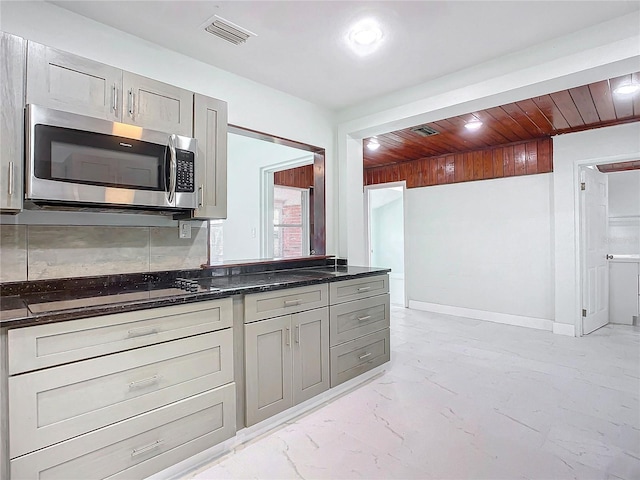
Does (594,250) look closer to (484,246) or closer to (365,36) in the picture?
(484,246)

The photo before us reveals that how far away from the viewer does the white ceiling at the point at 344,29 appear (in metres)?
1.97

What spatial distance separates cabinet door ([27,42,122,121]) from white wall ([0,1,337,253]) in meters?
0.37

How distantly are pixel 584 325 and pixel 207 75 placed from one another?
465 cm

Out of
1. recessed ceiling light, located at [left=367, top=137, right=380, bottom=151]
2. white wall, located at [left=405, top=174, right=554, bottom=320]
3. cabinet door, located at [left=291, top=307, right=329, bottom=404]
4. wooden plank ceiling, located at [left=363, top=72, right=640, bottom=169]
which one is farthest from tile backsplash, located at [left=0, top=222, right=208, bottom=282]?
white wall, located at [left=405, top=174, right=554, bottom=320]

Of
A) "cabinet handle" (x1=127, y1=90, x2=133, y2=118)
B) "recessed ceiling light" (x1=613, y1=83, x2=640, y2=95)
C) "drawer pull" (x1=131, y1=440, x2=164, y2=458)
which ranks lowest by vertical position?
"drawer pull" (x1=131, y1=440, x2=164, y2=458)

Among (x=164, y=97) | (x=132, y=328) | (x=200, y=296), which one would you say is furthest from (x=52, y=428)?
(x=164, y=97)

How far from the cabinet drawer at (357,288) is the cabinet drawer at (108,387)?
893 mm

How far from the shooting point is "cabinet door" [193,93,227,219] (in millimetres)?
2217

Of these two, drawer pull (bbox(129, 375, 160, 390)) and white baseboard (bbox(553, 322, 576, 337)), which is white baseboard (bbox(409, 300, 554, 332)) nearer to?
white baseboard (bbox(553, 322, 576, 337))

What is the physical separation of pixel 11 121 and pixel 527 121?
4175 mm

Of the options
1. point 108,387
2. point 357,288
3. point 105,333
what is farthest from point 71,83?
point 357,288

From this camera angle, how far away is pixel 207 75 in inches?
103

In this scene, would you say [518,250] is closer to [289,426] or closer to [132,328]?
[289,426]

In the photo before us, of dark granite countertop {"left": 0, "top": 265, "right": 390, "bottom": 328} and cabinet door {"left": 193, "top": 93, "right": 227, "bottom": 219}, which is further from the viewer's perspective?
cabinet door {"left": 193, "top": 93, "right": 227, "bottom": 219}
